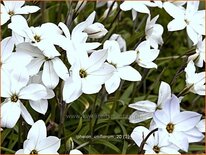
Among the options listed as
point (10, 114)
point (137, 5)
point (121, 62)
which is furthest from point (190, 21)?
point (10, 114)

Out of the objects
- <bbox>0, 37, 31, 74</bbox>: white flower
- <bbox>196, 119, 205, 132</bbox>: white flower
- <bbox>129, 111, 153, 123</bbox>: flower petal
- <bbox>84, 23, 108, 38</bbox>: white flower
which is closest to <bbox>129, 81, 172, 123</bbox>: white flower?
<bbox>129, 111, 153, 123</bbox>: flower petal

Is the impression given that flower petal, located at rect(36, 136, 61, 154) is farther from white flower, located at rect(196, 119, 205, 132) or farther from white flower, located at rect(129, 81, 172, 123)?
white flower, located at rect(196, 119, 205, 132)

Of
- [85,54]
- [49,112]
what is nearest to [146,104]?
[85,54]

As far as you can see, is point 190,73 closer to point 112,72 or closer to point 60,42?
point 112,72

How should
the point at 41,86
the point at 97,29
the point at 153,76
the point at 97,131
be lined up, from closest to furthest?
1. the point at 41,86
2. the point at 97,29
3. the point at 97,131
4. the point at 153,76

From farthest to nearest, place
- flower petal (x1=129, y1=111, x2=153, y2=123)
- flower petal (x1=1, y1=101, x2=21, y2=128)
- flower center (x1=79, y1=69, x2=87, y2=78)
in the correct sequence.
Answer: flower petal (x1=129, y1=111, x2=153, y2=123), flower center (x1=79, y1=69, x2=87, y2=78), flower petal (x1=1, y1=101, x2=21, y2=128)

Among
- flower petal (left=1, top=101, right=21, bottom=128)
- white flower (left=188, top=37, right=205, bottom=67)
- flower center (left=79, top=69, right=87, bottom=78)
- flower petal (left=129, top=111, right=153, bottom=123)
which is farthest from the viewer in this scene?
white flower (left=188, top=37, right=205, bottom=67)

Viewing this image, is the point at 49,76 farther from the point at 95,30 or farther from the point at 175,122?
the point at 175,122
